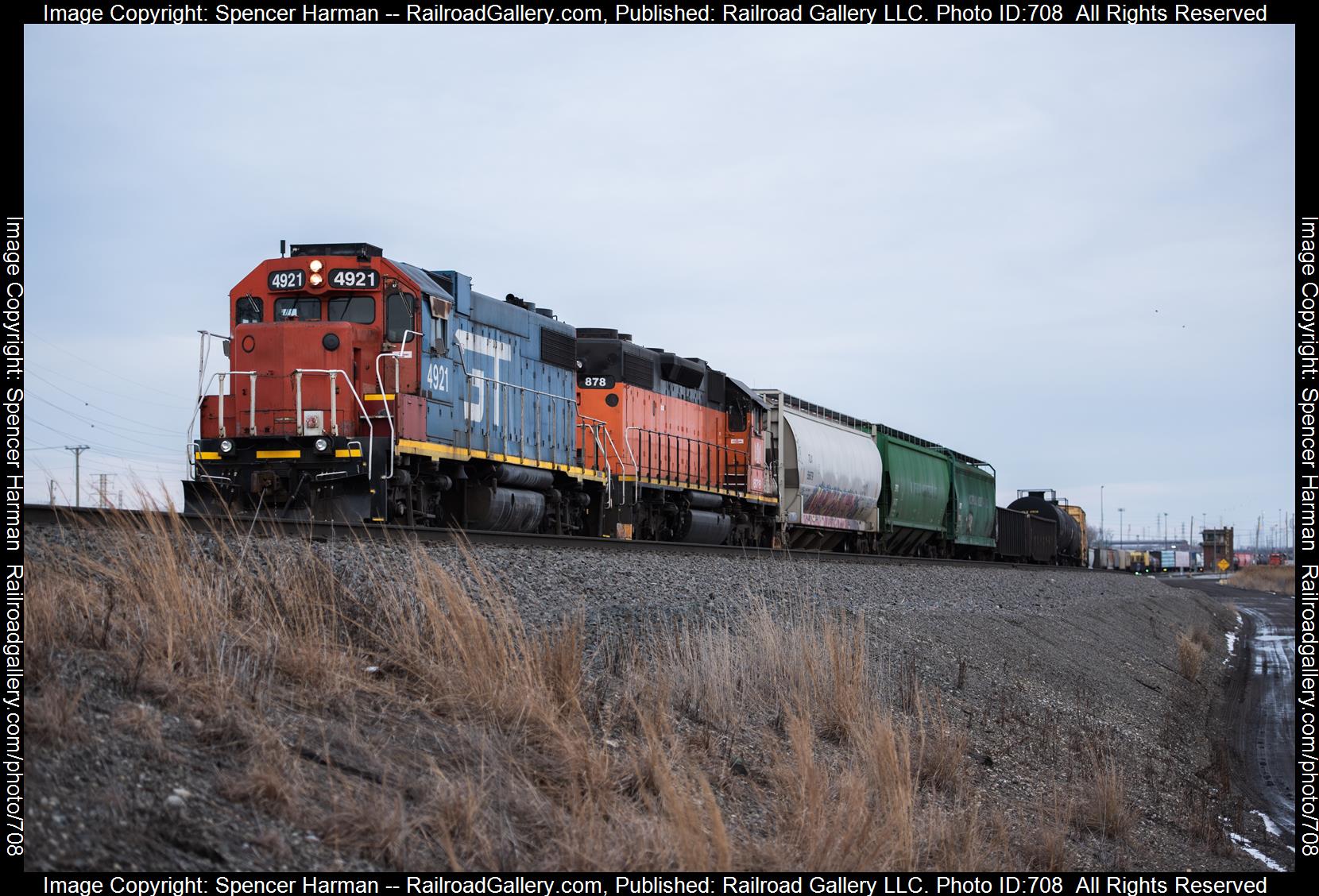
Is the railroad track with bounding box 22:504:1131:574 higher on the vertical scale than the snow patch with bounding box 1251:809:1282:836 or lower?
higher

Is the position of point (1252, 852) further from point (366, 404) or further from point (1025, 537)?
point (1025, 537)

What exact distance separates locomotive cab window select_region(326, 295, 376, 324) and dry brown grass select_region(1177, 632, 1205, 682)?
14.5 m

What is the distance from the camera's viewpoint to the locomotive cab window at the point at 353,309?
14609mm

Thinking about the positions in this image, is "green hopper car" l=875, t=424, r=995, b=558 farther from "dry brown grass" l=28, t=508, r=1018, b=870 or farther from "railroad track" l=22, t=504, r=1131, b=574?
"dry brown grass" l=28, t=508, r=1018, b=870

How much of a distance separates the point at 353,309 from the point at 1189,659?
15.4 m

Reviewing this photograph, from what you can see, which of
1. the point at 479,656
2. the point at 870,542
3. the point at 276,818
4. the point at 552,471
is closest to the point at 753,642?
the point at 479,656

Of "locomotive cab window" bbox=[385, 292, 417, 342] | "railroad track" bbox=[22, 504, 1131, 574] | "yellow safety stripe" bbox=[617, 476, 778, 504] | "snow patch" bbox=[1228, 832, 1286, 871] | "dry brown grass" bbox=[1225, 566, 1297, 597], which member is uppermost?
"locomotive cab window" bbox=[385, 292, 417, 342]

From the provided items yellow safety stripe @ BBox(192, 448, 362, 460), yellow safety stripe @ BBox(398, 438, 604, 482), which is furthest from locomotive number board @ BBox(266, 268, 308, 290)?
yellow safety stripe @ BBox(398, 438, 604, 482)

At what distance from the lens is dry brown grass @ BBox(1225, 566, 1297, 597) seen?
71.4m

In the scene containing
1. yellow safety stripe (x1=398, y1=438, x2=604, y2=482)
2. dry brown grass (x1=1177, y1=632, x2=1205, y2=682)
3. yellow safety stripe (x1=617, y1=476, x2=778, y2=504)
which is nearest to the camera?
yellow safety stripe (x1=398, y1=438, x2=604, y2=482)

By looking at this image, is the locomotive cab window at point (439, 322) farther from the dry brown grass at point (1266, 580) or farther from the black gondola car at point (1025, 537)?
the dry brown grass at point (1266, 580)

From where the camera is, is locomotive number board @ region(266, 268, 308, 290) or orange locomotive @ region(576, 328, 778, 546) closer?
locomotive number board @ region(266, 268, 308, 290)

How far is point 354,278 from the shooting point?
48.0 ft

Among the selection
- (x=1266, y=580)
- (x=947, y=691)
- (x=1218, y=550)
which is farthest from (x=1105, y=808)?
(x=1218, y=550)
